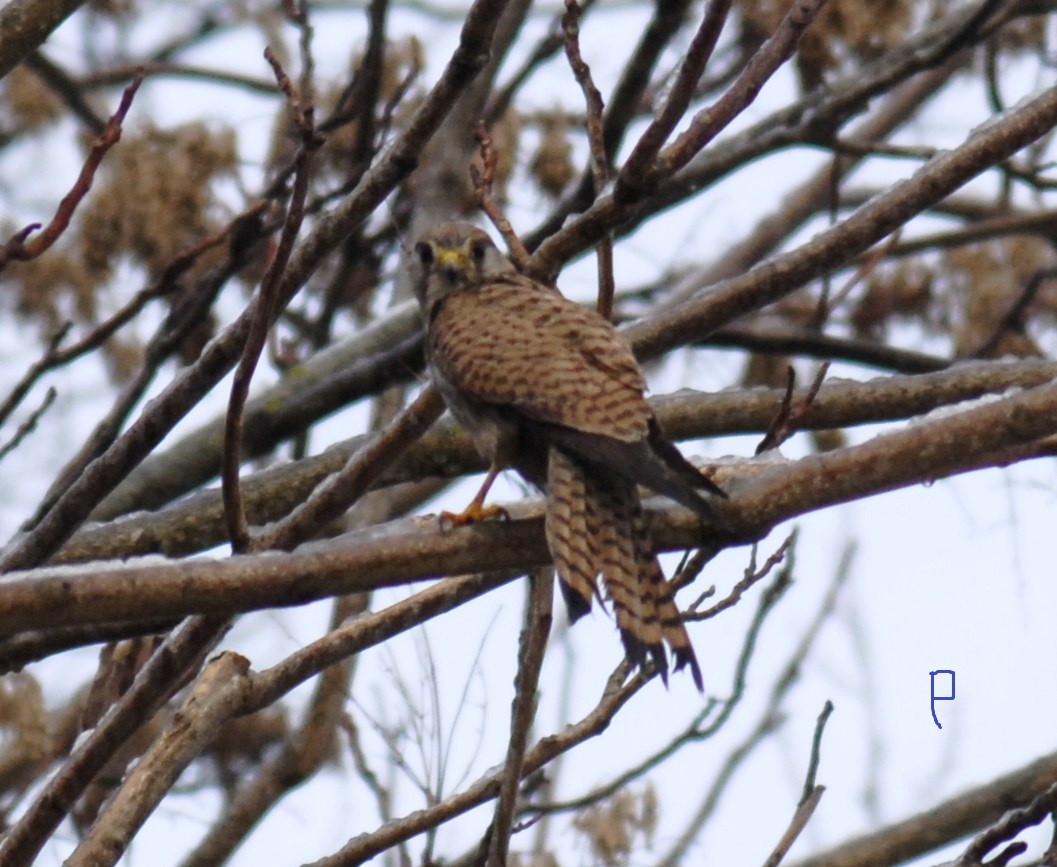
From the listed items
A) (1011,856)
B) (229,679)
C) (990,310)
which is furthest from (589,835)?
(990,310)

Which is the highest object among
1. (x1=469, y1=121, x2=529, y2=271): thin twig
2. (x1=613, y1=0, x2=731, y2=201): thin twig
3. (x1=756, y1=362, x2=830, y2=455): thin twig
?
(x1=469, y1=121, x2=529, y2=271): thin twig

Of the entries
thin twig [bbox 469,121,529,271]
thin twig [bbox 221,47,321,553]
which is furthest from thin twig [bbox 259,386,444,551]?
thin twig [bbox 469,121,529,271]

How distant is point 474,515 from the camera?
9.91ft

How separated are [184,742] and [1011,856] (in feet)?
4.77

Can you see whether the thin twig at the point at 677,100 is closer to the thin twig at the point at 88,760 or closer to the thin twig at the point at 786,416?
the thin twig at the point at 786,416

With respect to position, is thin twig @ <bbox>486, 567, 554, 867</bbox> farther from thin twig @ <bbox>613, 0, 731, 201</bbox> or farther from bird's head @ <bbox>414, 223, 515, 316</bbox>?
bird's head @ <bbox>414, 223, 515, 316</bbox>

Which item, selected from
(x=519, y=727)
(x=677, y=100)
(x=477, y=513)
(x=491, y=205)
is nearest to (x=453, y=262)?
(x=491, y=205)

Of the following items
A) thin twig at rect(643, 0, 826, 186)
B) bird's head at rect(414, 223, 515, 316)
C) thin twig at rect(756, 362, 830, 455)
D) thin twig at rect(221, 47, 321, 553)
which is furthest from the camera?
bird's head at rect(414, 223, 515, 316)

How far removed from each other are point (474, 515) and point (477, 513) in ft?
0.06

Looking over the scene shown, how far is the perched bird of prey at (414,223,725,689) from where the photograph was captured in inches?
112

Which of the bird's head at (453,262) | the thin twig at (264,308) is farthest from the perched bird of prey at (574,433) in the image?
the thin twig at (264,308)

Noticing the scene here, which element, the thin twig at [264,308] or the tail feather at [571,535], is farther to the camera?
the tail feather at [571,535]

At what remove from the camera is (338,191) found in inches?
201

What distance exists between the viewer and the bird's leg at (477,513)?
9.46 feet
